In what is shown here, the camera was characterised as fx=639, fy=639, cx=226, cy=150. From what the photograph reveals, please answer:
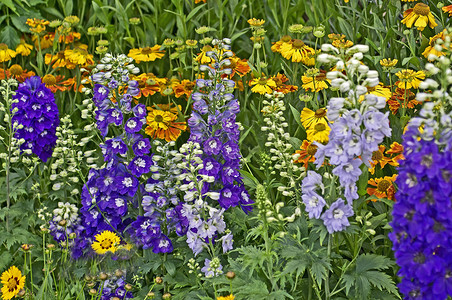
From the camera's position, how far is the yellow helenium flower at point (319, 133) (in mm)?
3594

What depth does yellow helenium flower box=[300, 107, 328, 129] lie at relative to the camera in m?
3.67

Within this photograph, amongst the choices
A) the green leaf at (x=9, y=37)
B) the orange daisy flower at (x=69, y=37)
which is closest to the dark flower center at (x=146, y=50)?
the orange daisy flower at (x=69, y=37)

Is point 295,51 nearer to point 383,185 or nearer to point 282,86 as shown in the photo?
point 282,86

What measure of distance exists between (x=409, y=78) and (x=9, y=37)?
3.19 metres

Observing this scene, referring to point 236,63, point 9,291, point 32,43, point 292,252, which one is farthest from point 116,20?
point 292,252

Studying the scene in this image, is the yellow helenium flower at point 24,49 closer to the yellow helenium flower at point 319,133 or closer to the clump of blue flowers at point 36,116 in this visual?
the clump of blue flowers at point 36,116

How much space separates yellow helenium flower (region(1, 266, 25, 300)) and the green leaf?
2.41 meters

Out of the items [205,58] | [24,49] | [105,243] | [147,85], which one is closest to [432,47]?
[205,58]

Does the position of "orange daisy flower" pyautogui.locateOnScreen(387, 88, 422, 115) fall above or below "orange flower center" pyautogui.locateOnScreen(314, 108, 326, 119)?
below

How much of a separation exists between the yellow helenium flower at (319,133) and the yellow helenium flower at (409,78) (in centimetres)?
57

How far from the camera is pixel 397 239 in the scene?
236cm

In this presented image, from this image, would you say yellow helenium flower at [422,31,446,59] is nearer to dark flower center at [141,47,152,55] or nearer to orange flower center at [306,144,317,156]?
orange flower center at [306,144,317,156]

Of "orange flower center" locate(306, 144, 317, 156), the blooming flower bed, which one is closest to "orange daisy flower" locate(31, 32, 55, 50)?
the blooming flower bed

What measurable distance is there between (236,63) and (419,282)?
2285mm
